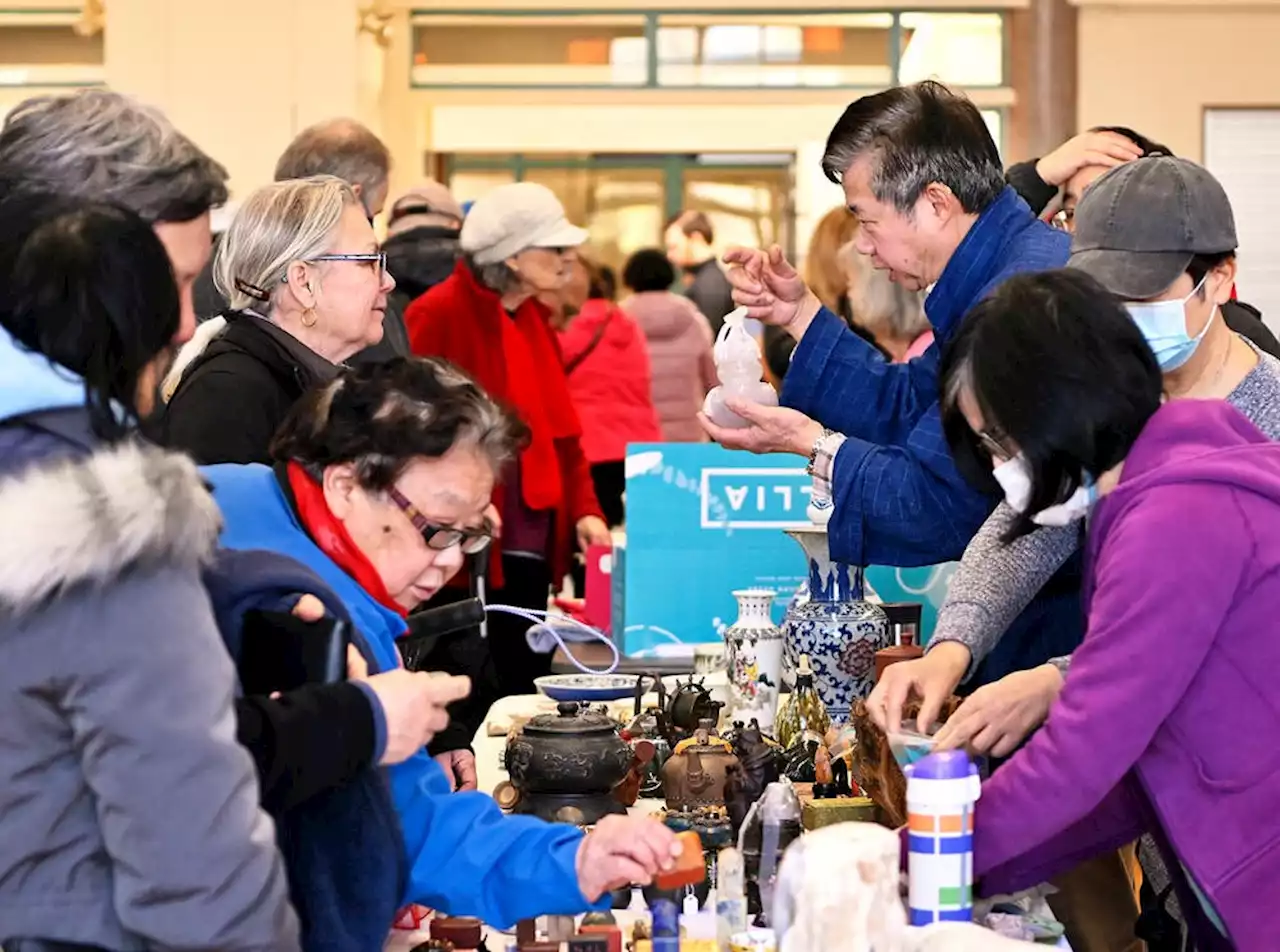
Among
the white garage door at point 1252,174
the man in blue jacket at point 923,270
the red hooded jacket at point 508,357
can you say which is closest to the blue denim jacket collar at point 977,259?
the man in blue jacket at point 923,270

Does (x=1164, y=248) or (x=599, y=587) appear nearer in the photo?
(x=1164, y=248)

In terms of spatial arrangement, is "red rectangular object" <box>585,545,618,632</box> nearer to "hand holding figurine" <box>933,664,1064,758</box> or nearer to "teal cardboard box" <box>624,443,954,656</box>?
"teal cardboard box" <box>624,443,954,656</box>

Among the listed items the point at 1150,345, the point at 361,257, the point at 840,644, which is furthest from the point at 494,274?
the point at 1150,345

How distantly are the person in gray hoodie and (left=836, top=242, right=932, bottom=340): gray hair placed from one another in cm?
342

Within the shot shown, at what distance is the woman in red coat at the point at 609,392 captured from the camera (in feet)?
24.8

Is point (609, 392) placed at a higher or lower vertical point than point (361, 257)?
lower

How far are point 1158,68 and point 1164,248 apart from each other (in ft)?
31.9

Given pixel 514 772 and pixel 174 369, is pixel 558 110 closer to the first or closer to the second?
pixel 174 369

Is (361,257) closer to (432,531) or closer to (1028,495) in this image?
(432,531)

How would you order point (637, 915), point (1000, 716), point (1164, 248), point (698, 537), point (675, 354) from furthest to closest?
point (675, 354), point (698, 537), point (1164, 248), point (1000, 716), point (637, 915)

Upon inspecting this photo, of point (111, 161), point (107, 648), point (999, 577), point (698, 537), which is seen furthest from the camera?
point (698, 537)

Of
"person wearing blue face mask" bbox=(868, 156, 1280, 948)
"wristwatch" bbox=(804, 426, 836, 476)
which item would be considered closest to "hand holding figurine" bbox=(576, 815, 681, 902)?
"person wearing blue face mask" bbox=(868, 156, 1280, 948)

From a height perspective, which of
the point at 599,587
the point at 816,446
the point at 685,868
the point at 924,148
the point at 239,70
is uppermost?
the point at 239,70

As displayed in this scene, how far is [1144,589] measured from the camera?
207cm
